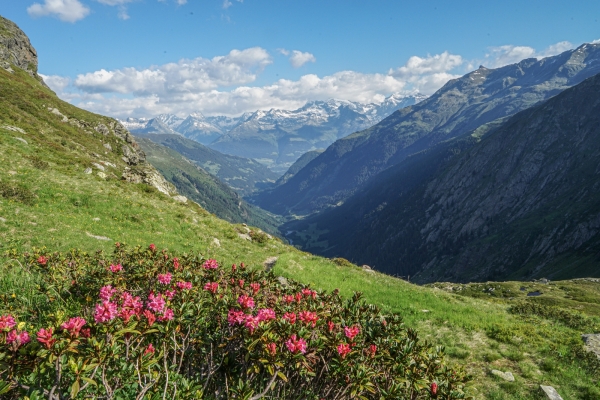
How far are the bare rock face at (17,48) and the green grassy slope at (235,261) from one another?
11508cm

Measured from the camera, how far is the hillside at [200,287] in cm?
1205

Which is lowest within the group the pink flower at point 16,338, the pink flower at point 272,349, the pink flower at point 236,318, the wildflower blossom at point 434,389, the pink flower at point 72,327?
the wildflower blossom at point 434,389

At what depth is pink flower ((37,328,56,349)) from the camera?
15.3 feet

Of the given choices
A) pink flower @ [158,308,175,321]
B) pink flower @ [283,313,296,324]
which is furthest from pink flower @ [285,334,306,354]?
pink flower @ [158,308,175,321]

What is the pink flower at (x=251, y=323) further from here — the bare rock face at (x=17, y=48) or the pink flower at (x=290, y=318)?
the bare rock face at (x=17, y=48)

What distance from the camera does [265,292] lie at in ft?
34.4

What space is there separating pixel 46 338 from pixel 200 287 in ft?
17.5

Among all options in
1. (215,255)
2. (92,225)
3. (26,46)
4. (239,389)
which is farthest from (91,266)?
(26,46)

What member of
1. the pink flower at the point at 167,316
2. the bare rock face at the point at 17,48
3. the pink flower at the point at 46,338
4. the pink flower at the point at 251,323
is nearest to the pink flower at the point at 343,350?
the pink flower at the point at 251,323

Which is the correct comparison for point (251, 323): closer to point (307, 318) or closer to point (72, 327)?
point (307, 318)

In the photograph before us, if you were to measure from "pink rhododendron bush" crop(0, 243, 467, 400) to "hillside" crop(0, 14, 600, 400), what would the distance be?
1.15ft

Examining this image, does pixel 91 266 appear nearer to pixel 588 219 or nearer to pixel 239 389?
pixel 239 389

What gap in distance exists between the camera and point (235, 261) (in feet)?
85.0

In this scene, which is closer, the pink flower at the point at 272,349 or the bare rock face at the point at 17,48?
the pink flower at the point at 272,349
